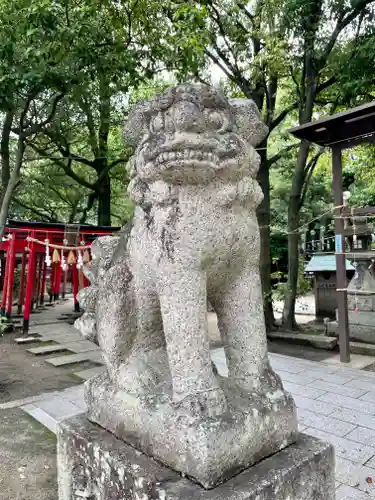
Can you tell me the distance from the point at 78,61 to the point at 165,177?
4.54 meters

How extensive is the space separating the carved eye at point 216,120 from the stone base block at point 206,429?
38.3 inches

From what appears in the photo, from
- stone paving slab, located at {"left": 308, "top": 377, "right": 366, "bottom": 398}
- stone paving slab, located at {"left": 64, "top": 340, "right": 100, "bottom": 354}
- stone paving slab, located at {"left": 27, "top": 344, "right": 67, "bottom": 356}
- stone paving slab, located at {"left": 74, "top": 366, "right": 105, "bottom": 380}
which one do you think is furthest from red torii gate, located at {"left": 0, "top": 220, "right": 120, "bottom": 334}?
stone paving slab, located at {"left": 308, "top": 377, "right": 366, "bottom": 398}

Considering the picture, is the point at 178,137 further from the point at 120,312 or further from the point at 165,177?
the point at 120,312

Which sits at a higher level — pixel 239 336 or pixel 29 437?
pixel 239 336

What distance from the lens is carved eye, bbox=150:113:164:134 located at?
4.59 ft

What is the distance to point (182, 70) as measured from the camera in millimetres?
5438

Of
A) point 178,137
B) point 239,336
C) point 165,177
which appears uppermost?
point 178,137


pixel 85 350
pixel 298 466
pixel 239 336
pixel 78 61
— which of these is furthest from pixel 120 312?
pixel 85 350

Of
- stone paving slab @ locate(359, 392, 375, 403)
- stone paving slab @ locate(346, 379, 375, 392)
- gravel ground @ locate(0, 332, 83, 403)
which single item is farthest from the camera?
gravel ground @ locate(0, 332, 83, 403)

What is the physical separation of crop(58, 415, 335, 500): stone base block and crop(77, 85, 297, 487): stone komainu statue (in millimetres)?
42

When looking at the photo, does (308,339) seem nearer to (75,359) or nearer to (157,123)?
(75,359)

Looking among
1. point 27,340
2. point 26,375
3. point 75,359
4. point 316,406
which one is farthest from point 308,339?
point 27,340

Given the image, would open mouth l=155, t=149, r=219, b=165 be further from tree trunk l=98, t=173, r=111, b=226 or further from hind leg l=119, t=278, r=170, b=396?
tree trunk l=98, t=173, r=111, b=226

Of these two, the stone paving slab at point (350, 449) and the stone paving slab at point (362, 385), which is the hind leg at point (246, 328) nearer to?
the stone paving slab at point (350, 449)
